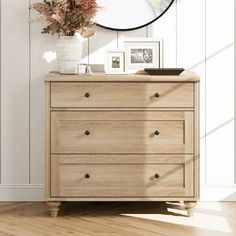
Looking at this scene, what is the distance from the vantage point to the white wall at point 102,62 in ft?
15.4

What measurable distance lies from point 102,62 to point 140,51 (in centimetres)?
27

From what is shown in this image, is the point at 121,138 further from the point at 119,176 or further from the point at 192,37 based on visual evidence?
the point at 192,37

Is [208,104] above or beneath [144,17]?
beneath

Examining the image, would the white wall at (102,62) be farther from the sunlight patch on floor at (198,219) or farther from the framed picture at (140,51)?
the sunlight patch on floor at (198,219)

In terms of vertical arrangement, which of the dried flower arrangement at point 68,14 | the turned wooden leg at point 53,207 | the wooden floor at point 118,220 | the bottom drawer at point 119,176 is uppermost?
the dried flower arrangement at point 68,14

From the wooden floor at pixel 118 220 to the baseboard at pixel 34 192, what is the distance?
0.08 metres

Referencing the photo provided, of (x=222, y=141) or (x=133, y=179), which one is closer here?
(x=133, y=179)

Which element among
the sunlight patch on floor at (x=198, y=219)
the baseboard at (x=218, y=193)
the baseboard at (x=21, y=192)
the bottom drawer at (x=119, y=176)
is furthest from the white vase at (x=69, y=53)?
the baseboard at (x=218, y=193)

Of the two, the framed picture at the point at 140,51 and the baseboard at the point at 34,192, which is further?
the baseboard at the point at 34,192

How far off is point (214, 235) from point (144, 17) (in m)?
1.57

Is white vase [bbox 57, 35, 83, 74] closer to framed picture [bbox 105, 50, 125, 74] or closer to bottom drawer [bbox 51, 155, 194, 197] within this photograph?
framed picture [bbox 105, 50, 125, 74]

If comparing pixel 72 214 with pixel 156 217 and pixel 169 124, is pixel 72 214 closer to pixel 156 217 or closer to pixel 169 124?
pixel 156 217

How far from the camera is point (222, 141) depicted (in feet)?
15.6

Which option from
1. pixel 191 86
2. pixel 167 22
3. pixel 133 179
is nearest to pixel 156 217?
pixel 133 179
